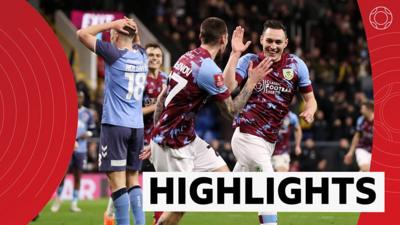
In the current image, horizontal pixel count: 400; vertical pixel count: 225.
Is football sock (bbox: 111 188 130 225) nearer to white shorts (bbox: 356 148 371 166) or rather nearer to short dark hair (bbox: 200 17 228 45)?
short dark hair (bbox: 200 17 228 45)

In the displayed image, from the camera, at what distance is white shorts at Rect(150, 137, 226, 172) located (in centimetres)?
959

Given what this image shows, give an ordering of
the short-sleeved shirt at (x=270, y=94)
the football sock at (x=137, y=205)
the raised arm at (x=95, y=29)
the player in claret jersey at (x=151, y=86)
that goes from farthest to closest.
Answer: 1. the player in claret jersey at (x=151, y=86)
2. the football sock at (x=137, y=205)
3. the short-sleeved shirt at (x=270, y=94)
4. the raised arm at (x=95, y=29)

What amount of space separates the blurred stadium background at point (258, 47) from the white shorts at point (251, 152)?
10.3 meters

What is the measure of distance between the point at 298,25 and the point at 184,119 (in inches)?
815

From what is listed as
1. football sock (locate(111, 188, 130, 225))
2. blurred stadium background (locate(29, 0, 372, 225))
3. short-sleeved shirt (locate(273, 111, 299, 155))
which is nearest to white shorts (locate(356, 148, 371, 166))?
short-sleeved shirt (locate(273, 111, 299, 155))

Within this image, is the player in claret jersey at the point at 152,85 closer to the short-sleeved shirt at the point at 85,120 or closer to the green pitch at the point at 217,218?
the green pitch at the point at 217,218

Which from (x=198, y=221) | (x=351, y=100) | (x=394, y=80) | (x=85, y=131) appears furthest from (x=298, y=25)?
(x=394, y=80)

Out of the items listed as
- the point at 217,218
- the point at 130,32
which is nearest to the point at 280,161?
the point at 217,218

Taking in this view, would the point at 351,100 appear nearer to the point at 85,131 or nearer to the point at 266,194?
the point at 85,131

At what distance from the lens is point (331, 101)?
82.7ft

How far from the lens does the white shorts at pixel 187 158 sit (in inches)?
377

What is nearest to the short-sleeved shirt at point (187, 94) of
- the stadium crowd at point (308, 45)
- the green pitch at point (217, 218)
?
A: the green pitch at point (217, 218)

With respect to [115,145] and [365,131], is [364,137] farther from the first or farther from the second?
[115,145]

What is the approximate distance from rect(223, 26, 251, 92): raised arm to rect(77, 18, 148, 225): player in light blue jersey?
138cm
